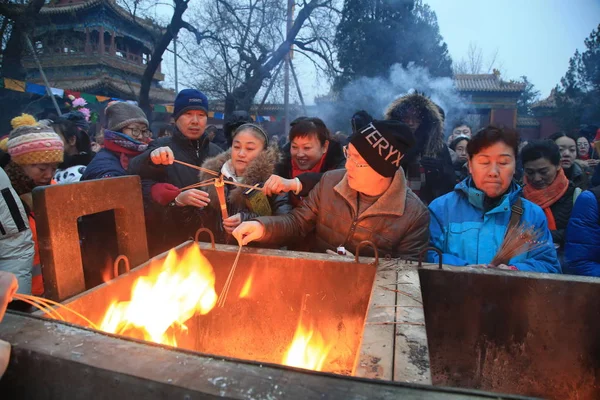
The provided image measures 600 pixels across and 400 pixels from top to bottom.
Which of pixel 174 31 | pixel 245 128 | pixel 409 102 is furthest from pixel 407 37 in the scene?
pixel 245 128

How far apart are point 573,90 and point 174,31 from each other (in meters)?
22.8

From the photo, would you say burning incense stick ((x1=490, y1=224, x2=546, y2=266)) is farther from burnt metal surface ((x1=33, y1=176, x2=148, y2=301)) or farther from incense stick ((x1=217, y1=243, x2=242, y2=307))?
burnt metal surface ((x1=33, y1=176, x2=148, y2=301))

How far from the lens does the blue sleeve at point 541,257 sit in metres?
2.10

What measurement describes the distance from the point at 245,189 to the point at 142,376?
5.93 ft

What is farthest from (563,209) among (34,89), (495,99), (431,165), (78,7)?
(495,99)

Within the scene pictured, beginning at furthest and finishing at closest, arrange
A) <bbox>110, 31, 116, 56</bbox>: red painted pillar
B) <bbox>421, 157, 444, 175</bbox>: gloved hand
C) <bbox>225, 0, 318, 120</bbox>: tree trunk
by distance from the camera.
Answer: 1. <bbox>110, 31, 116, 56</bbox>: red painted pillar
2. <bbox>225, 0, 318, 120</bbox>: tree trunk
3. <bbox>421, 157, 444, 175</bbox>: gloved hand

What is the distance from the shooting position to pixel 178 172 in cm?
325

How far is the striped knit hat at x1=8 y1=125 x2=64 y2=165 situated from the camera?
2820 mm

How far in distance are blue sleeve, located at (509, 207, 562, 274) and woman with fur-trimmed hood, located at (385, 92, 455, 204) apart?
5.90ft

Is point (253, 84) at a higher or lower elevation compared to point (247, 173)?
higher

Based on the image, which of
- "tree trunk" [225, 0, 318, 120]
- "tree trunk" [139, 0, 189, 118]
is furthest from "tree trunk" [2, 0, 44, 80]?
"tree trunk" [225, 0, 318, 120]

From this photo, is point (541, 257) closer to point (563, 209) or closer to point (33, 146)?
point (563, 209)

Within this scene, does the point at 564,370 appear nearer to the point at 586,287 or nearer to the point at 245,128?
the point at 586,287

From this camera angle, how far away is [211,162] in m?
2.96
